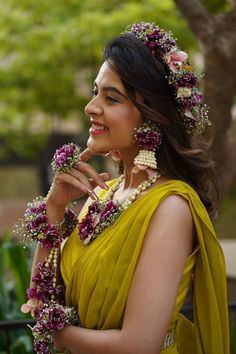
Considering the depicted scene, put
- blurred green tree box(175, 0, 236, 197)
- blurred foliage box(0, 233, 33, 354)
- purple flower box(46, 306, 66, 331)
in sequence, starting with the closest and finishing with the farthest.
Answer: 1. purple flower box(46, 306, 66, 331)
2. blurred foliage box(0, 233, 33, 354)
3. blurred green tree box(175, 0, 236, 197)

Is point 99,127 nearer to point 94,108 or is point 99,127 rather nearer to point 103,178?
point 94,108

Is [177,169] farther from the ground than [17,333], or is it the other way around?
[177,169]

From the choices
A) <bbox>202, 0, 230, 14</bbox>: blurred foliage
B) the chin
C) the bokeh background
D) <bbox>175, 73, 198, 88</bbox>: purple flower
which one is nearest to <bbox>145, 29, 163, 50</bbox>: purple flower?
<bbox>175, 73, 198, 88</bbox>: purple flower

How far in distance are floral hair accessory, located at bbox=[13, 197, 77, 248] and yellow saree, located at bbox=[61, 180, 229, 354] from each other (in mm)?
148

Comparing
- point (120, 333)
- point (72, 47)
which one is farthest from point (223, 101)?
point (72, 47)

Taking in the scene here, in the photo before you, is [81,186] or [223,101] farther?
[223,101]

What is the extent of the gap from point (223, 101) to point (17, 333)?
1755mm

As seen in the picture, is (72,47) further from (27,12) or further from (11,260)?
(11,260)

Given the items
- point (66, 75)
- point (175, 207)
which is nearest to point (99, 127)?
point (175, 207)

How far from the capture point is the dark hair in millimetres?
2451

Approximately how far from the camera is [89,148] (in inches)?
101

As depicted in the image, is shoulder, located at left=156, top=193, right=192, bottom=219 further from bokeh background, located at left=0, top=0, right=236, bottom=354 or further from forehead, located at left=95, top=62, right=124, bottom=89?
bokeh background, located at left=0, top=0, right=236, bottom=354

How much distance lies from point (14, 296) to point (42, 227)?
2.82 metres

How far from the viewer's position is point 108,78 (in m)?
2.49
